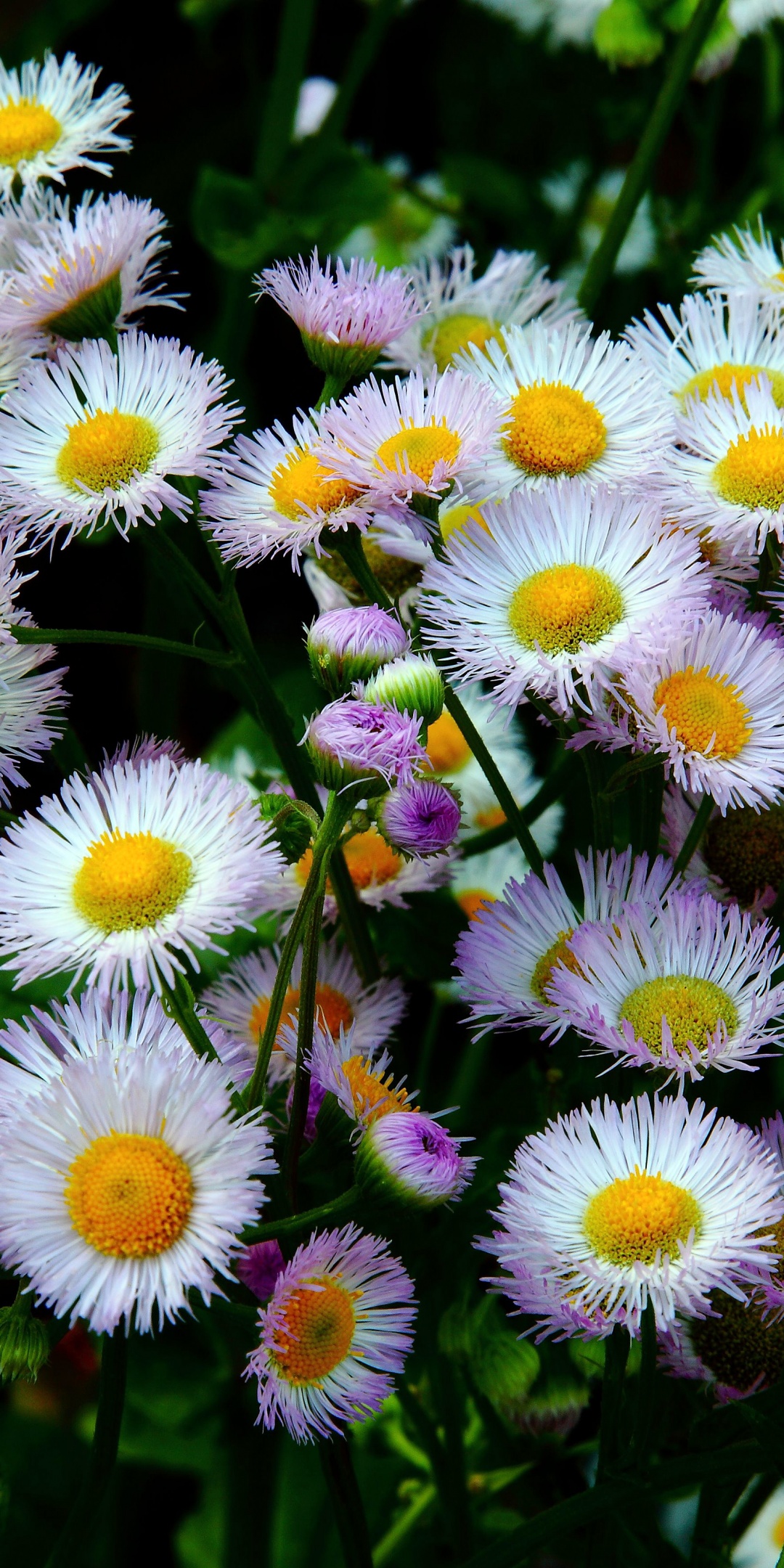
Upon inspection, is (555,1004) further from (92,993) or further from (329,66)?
(329,66)

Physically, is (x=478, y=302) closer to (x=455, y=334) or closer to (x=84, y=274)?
(x=455, y=334)

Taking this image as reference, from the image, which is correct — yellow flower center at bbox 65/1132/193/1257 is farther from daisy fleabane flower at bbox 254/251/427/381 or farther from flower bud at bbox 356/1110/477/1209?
daisy fleabane flower at bbox 254/251/427/381

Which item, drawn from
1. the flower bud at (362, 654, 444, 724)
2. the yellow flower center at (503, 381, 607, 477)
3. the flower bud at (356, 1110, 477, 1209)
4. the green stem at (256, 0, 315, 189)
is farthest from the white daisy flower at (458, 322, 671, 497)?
the green stem at (256, 0, 315, 189)

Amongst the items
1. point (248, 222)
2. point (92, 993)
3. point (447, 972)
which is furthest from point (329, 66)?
point (92, 993)

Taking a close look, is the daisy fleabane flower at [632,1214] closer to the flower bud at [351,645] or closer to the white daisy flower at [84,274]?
the flower bud at [351,645]

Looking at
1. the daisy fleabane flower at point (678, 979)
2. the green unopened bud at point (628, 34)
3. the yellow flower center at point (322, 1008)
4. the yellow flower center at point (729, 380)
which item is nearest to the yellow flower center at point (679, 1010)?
the daisy fleabane flower at point (678, 979)

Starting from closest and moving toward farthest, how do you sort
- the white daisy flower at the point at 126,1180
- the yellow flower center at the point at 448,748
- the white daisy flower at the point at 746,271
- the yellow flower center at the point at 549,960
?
the white daisy flower at the point at 126,1180 → the yellow flower center at the point at 549,960 → the white daisy flower at the point at 746,271 → the yellow flower center at the point at 448,748
